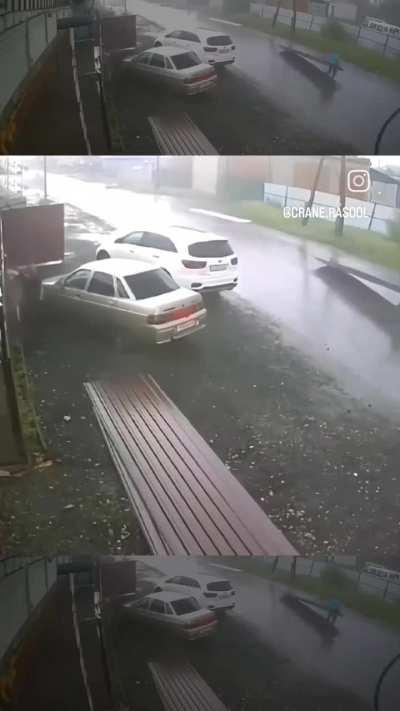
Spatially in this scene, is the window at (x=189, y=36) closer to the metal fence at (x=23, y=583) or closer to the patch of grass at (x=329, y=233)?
the patch of grass at (x=329, y=233)

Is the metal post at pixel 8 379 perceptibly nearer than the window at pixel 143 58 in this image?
No

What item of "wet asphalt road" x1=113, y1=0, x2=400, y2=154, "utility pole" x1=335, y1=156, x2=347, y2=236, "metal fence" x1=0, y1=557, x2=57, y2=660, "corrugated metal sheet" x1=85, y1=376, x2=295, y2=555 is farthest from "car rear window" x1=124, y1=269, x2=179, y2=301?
"metal fence" x1=0, y1=557, x2=57, y2=660

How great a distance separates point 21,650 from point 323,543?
33.2 inches

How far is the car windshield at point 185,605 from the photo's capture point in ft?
7.25

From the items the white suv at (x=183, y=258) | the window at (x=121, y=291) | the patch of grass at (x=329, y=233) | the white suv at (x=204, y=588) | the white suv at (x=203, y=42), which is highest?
the white suv at (x=203, y=42)

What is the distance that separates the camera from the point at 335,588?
90.3 inches

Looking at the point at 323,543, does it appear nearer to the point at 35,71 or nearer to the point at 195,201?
the point at 195,201

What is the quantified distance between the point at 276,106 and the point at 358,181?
29 cm

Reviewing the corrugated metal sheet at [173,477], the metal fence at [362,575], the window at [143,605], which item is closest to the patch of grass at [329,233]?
the corrugated metal sheet at [173,477]

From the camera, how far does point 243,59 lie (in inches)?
80.5

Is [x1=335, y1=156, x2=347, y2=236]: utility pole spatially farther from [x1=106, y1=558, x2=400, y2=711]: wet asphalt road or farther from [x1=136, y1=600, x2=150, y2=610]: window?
[x1=136, y1=600, x2=150, y2=610]: window

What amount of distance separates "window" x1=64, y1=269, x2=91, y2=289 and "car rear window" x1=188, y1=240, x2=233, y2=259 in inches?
11.4

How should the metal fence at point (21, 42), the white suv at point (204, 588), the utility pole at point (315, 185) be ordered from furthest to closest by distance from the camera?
the white suv at point (204, 588), the utility pole at point (315, 185), the metal fence at point (21, 42)

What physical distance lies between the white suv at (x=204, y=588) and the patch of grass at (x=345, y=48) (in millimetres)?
1406
